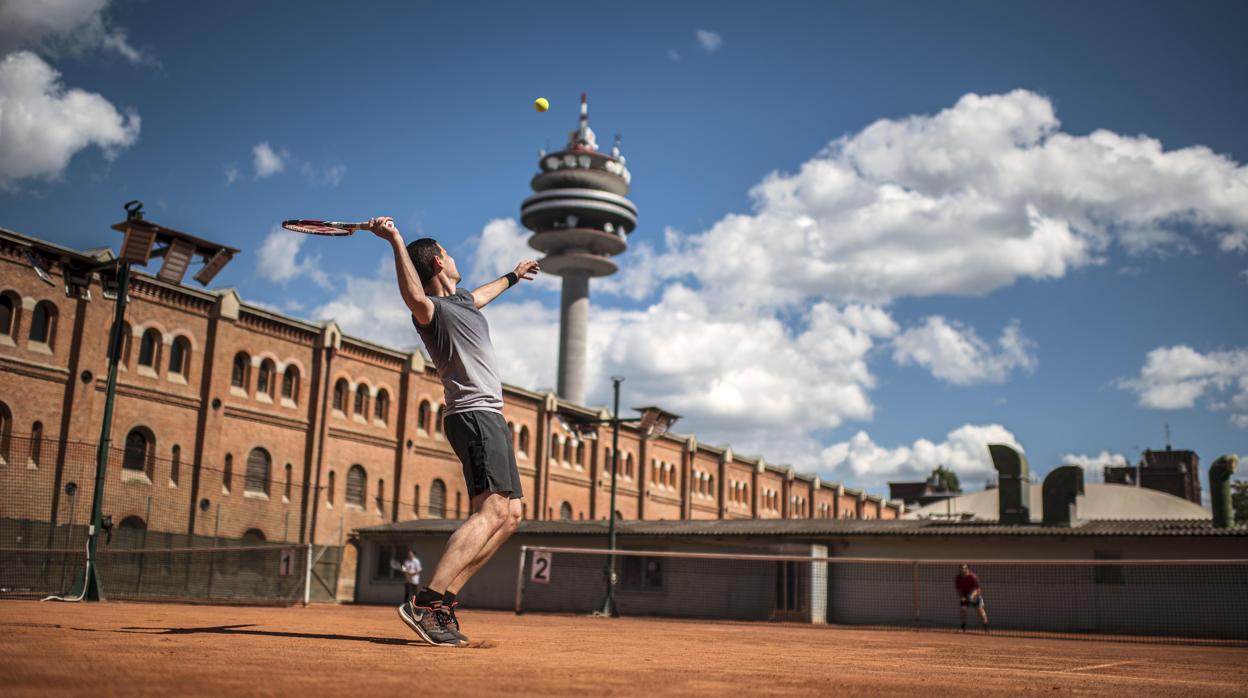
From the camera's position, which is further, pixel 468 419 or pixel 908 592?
pixel 908 592

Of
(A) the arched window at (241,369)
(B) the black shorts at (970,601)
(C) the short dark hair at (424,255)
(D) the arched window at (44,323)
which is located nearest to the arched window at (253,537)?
(A) the arched window at (241,369)

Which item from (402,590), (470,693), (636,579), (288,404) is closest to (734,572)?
(636,579)

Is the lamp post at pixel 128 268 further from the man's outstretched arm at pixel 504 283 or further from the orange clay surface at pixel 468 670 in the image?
the man's outstretched arm at pixel 504 283

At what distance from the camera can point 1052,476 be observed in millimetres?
33719

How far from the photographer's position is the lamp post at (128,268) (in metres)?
19.7

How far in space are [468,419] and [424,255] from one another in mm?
1248

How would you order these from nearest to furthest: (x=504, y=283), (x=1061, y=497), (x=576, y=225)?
1. (x=504, y=283)
2. (x=1061, y=497)
3. (x=576, y=225)

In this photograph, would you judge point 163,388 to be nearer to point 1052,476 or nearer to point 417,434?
point 417,434

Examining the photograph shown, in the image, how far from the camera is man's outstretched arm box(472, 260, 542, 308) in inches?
281

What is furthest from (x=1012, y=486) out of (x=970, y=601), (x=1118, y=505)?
(x=1118, y=505)

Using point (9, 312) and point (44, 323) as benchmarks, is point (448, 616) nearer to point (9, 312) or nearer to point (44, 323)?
point (9, 312)

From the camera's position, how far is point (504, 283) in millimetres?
7531

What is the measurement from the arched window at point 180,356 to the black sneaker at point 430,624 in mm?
34347

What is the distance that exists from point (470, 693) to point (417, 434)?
43756 mm
